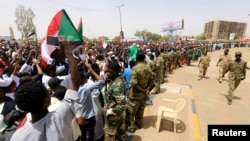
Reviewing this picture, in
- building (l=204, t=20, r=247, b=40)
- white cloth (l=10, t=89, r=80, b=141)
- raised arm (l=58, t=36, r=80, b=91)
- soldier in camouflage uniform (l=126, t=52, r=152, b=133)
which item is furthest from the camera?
building (l=204, t=20, r=247, b=40)

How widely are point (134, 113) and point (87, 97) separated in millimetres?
1821

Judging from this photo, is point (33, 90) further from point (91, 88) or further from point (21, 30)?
point (21, 30)

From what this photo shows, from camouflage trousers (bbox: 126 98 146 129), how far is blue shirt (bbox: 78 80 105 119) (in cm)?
140

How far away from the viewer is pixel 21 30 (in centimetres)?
3650

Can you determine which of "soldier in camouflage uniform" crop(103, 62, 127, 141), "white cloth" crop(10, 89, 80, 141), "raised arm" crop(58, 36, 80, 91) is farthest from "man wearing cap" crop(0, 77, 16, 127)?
"soldier in camouflage uniform" crop(103, 62, 127, 141)

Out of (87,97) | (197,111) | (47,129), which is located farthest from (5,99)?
(197,111)

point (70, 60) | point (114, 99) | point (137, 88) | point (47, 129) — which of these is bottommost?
point (137, 88)

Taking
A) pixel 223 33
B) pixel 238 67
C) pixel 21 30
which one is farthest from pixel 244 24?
pixel 238 67

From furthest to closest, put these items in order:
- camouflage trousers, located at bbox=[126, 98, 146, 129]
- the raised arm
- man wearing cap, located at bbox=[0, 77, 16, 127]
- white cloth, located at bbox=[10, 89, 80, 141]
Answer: camouflage trousers, located at bbox=[126, 98, 146, 129], man wearing cap, located at bbox=[0, 77, 16, 127], the raised arm, white cloth, located at bbox=[10, 89, 80, 141]

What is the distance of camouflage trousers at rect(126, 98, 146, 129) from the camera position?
4656 mm

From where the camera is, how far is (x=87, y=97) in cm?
324

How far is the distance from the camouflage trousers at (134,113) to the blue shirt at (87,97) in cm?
140

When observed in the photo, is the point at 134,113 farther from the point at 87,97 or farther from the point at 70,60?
the point at 70,60

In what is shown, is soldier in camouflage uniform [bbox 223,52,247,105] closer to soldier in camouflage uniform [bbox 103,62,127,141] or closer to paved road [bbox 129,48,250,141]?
paved road [bbox 129,48,250,141]
